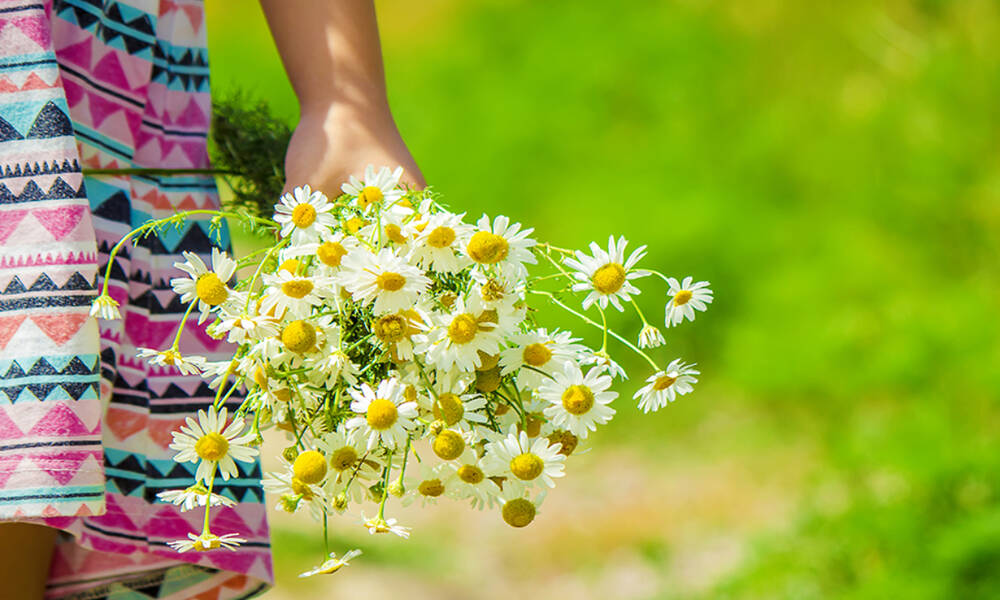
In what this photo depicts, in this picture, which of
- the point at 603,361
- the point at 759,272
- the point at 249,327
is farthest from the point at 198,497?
the point at 759,272

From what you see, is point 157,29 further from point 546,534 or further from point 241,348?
point 546,534

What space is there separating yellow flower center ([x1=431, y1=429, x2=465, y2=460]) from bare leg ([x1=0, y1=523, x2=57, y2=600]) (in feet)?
1.64

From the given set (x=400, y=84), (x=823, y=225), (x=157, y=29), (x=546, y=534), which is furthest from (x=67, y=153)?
(x=400, y=84)

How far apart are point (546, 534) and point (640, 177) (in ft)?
6.26

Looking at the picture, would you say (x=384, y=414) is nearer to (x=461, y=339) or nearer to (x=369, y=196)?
(x=461, y=339)

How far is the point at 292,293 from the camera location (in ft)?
2.64

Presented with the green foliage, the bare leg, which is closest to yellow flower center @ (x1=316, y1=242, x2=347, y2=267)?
the green foliage

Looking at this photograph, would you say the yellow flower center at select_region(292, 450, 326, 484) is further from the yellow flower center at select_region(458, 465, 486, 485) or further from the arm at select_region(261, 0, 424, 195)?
the arm at select_region(261, 0, 424, 195)

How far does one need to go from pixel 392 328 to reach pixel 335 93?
323 mm

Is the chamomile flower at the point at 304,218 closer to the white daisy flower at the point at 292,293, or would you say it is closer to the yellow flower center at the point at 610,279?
the white daisy flower at the point at 292,293

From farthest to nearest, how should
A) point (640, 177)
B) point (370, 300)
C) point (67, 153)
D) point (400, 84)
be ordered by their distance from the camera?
1. point (400, 84)
2. point (640, 177)
3. point (67, 153)
4. point (370, 300)

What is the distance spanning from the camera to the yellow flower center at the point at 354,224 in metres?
0.85

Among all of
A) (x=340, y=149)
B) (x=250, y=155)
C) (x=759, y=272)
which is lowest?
(x=340, y=149)

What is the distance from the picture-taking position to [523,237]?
2.72 ft
